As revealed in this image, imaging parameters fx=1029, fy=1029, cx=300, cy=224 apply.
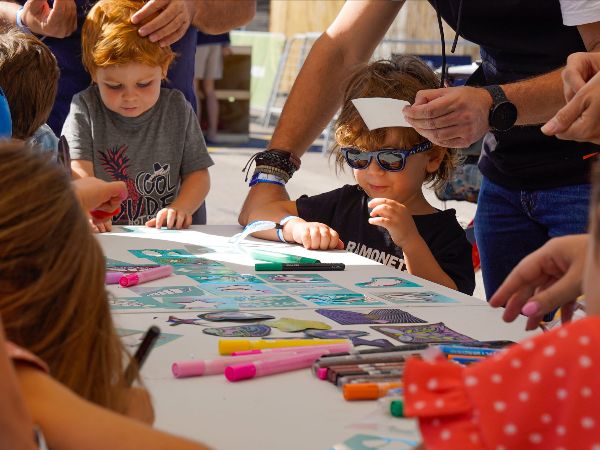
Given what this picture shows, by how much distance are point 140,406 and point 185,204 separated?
6.67 ft

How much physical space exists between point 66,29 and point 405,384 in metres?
2.71

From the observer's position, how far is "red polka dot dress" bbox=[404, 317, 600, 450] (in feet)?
2.81

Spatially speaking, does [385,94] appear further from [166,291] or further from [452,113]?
[166,291]

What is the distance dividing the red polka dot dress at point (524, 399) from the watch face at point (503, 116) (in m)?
1.46

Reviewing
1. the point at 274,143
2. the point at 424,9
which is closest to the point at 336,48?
the point at 274,143

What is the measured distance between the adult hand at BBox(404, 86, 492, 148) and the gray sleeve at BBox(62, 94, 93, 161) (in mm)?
1318

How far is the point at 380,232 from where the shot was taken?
2.84 m

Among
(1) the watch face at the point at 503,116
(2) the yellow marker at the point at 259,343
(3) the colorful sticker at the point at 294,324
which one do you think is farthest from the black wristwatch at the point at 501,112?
(2) the yellow marker at the point at 259,343

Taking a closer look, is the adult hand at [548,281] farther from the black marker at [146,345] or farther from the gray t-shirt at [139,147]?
the gray t-shirt at [139,147]

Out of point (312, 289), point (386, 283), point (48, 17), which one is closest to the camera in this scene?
point (312, 289)

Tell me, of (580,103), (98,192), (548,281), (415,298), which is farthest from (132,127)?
(548,281)

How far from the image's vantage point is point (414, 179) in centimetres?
283

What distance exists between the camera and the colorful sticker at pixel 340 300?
191 centimetres

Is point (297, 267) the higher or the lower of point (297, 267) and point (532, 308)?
the lower
